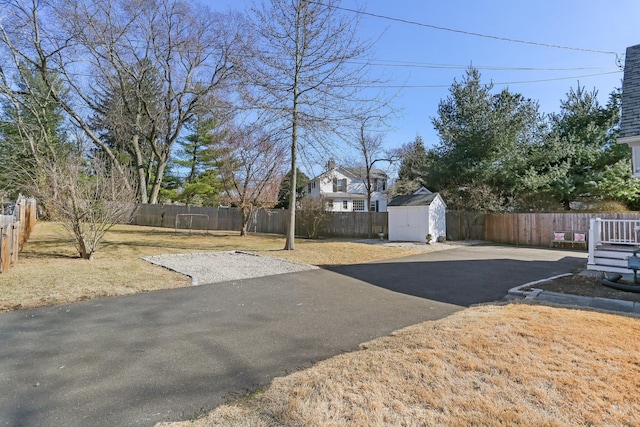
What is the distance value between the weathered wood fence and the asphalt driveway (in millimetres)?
11394

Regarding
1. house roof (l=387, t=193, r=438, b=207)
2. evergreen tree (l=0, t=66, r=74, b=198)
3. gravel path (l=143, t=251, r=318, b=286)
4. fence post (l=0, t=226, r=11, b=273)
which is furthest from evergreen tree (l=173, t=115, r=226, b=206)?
fence post (l=0, t=226, r=11, b=273)

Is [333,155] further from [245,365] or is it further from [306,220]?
[245,365]

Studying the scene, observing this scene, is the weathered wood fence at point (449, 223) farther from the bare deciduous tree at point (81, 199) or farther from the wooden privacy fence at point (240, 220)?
the bare deciduous tree at point (81, 199)

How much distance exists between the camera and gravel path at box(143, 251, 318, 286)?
7.52m

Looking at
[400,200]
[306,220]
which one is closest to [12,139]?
[306,220]

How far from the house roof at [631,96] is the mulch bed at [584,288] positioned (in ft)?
12.5

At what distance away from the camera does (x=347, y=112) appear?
37.7 feet

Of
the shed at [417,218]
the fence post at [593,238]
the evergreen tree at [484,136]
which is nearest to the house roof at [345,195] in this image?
the evergreen tree at [484,136]

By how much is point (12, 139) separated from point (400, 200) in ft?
76.7

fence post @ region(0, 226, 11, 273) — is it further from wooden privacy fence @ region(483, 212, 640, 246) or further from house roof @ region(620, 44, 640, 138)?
wooden privacy fence @ region(483, 212, 640, 246)

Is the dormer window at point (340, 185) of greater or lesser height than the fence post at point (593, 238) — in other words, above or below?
above

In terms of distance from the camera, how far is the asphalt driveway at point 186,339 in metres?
2.48

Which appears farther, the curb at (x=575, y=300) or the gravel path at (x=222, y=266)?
the gravel path at (x=222, y=266)

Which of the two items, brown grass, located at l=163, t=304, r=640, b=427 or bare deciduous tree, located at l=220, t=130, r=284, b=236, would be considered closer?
brown grass, located at l=163, t=304, r=640, b=427
